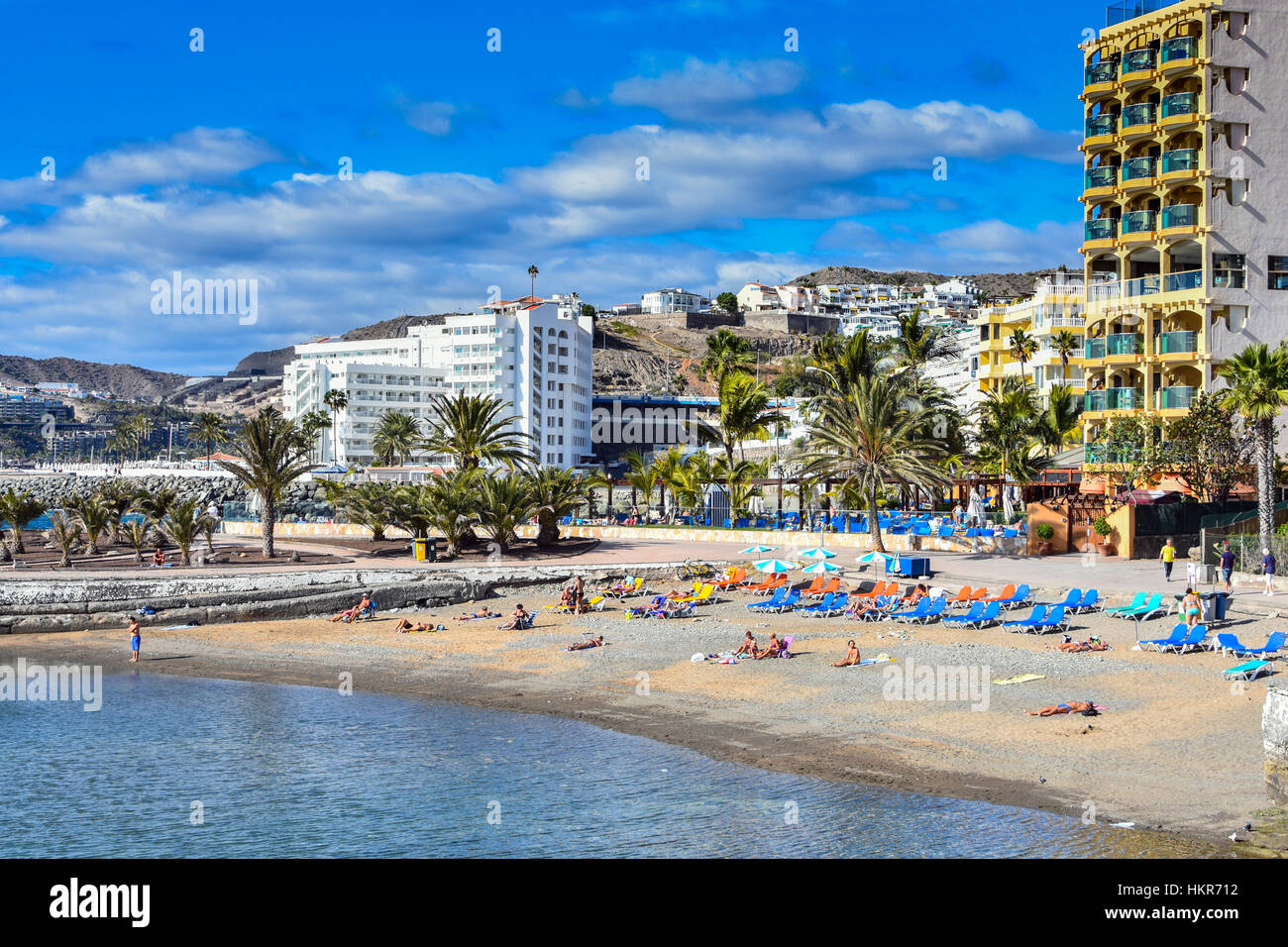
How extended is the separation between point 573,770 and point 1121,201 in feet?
124

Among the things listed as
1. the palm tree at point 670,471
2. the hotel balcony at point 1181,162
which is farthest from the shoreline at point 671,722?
the hotel balcony at point 1181,162

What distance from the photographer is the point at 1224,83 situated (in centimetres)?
4162

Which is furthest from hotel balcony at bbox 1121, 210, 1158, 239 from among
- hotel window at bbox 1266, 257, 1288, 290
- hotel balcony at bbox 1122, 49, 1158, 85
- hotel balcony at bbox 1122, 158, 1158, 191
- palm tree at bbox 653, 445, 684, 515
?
palm tree at bbox 653, 445, 684, 515

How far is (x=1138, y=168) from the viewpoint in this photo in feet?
140

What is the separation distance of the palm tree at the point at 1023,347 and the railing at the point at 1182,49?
67.5 feet

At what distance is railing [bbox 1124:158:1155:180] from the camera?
42312 millimetres

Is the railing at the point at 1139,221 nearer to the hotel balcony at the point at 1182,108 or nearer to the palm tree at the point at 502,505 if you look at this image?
the hotel balcony at the point at 1182,108

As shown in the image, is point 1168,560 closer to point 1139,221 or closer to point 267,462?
point 1139,221

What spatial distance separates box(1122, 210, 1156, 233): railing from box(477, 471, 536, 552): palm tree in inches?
1054

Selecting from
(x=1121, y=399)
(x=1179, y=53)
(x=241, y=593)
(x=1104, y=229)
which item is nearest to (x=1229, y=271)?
(x=1104, y=229)

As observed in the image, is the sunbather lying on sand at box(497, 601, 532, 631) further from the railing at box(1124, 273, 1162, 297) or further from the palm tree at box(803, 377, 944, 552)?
the railing at box(1124, 273, 1162, 297)

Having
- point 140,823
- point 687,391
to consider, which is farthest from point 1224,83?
point 687,391
